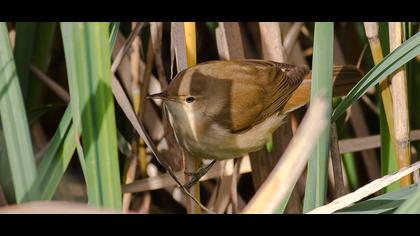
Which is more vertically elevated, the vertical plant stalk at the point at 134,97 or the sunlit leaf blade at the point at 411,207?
the vertical plant stalk at the point at 134,97

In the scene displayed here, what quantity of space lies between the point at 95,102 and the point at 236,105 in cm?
91

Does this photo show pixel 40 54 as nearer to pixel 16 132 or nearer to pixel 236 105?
pixel 236 105

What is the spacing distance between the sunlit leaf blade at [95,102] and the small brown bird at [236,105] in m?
0.75

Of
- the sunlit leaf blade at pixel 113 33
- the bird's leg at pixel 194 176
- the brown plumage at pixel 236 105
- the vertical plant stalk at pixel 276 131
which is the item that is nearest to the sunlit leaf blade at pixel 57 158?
the sunlit leaf blade at pixel 113 33

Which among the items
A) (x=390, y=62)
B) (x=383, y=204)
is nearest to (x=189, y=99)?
(x=390, y=62)

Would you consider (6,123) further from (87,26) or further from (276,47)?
(276,47)

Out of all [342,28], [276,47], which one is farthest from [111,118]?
[342,28]

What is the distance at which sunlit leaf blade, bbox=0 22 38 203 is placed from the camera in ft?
3.63

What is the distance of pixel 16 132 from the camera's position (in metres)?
1.14

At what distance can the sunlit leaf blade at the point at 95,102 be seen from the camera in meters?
0.99

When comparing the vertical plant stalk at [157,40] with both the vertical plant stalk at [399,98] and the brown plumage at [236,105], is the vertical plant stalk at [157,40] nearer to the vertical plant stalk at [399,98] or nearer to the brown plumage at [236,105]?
the brown plumage at [236,105]

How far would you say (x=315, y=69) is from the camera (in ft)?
3.52

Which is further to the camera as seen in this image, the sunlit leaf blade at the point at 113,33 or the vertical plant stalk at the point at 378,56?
the vertical plant stalk at the point at 378,56

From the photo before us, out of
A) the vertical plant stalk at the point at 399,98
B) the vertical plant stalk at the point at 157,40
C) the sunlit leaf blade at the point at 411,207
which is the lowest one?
the sunlit leaf blade at the point at 411,207
